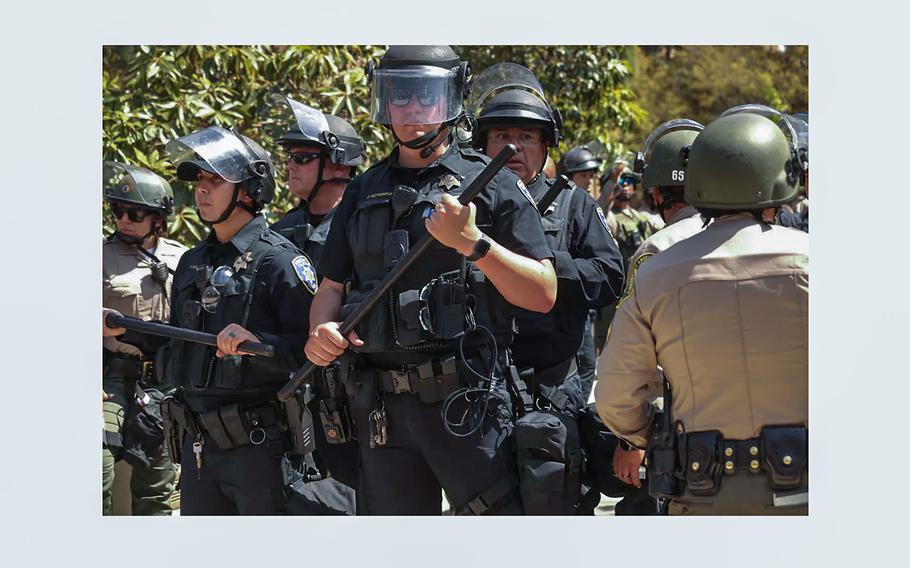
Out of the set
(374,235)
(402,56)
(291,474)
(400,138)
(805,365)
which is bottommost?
(291,474)

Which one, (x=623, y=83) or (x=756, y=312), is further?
(x=623, y=83)

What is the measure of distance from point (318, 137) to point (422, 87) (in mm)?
2039

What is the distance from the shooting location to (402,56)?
4285mm

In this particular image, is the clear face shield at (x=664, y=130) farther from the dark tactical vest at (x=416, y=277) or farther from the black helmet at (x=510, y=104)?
Answer: the dark tactical vest at (x=416, y=277)

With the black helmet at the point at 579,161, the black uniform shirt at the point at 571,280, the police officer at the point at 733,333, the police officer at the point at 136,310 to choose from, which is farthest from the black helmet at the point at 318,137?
the black helmet at the point at 579,161

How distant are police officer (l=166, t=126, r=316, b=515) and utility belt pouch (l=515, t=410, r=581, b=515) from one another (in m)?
0.95

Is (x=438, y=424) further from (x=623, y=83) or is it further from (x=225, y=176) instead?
(x=623, y=83)

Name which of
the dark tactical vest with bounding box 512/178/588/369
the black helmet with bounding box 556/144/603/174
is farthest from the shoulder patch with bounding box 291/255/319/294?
the black helmet with bounding box 556/144/603/174

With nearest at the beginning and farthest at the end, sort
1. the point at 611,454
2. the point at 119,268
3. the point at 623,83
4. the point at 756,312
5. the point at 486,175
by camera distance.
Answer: the point at 756,312, the point at 486,175, the point at 611,454, the point at 119,268, the point at 623,83

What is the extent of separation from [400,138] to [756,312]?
4.77 ft

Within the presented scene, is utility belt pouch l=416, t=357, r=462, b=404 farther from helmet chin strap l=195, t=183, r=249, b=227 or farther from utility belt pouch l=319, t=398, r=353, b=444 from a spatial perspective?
helmet chin strap l=195, t=183, r=249, b=227

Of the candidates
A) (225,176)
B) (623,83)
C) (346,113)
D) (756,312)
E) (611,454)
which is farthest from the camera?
(623,83)

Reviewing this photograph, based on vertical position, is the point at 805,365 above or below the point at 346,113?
below

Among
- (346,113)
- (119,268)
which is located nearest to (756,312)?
(119,268)
